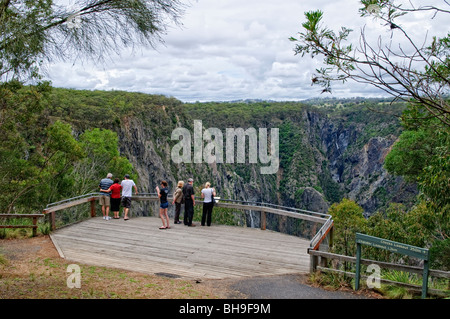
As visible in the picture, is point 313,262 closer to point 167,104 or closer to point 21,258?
point 21,258

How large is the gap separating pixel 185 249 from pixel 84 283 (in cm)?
292

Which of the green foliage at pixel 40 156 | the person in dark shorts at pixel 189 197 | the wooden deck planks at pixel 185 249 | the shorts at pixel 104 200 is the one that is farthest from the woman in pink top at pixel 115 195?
the green foliage at pixel 40 156

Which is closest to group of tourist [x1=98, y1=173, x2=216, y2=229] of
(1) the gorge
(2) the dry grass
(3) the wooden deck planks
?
(3) the wooden deck planks

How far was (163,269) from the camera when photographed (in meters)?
7.66

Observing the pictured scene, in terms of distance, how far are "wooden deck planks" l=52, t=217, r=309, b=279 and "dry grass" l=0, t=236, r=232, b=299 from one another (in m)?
0.54

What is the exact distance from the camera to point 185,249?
8.96 metres

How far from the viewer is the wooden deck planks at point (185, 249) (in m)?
7.80

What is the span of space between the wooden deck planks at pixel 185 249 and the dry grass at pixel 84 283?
54 centimetres

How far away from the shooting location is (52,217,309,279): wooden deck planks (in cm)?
780

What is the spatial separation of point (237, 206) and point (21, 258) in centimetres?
544

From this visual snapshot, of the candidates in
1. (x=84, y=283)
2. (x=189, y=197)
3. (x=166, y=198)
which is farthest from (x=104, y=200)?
(x=84, y=283)

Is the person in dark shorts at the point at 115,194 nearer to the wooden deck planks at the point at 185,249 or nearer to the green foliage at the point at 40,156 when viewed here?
the wooden deck planks at the point at 185,249

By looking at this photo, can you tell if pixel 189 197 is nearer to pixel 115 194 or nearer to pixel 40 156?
pixel 115 194
